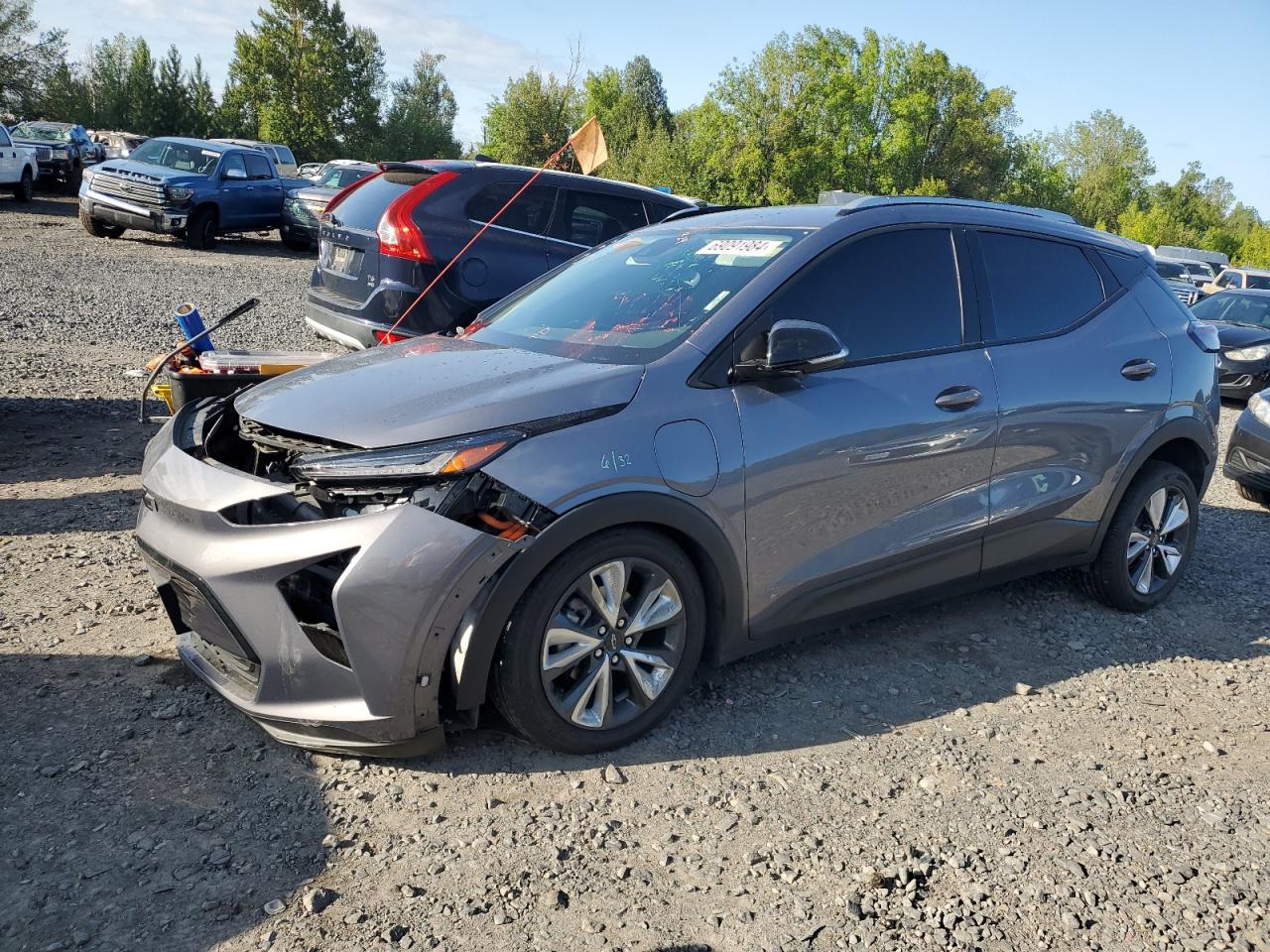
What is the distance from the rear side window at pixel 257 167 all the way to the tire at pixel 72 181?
12465mm

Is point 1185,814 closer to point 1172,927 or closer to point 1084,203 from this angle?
point 1172,927

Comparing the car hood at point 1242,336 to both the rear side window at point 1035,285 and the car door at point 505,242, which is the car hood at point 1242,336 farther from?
the rear side window at point 1035,285

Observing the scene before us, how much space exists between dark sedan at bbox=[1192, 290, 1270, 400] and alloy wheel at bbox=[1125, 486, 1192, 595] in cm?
857

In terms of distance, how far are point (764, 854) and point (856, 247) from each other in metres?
2.25

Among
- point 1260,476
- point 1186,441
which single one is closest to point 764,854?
point 1186,441

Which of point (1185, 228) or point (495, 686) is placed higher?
point (1185, 228)

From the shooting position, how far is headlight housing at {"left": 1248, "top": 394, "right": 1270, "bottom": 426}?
7.58 metres

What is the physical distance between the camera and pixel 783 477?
3543 mm

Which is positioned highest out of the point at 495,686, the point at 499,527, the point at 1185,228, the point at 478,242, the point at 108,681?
the point at 1185,228

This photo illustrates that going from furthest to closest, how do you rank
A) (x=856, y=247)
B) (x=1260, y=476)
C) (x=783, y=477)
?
(x=1260, y=476), (x=856, y=247), (x=783, y=477)

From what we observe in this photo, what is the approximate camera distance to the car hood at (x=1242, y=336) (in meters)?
13.2

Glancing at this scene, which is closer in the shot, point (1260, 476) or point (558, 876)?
point (558, 876)

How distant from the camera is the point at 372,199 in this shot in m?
7.39

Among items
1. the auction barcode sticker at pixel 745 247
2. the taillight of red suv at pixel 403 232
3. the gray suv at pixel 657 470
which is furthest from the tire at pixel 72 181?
the auction barcode sticker at pixel 745 247
